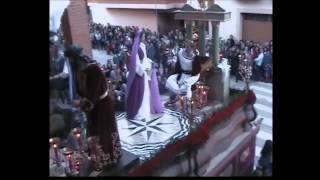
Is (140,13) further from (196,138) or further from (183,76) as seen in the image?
(196,138)

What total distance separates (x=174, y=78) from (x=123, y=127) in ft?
1.84

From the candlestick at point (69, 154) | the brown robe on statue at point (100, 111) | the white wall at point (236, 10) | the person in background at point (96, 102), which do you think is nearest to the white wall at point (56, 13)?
the person in background at point (96, 102)

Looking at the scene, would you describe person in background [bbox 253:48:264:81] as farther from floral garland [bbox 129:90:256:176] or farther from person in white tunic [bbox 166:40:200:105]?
person in white tunic [bbox 166:40:200:105]

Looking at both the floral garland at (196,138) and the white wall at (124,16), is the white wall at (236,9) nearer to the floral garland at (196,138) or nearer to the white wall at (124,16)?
the white wall at (124,16)

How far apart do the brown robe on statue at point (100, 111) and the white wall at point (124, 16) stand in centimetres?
40

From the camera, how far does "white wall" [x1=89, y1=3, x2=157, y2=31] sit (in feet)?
10.9

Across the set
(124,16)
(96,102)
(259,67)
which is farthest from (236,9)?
(96,102)

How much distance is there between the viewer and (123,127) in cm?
342

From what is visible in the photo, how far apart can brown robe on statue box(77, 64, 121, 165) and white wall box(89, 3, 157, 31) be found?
0.40 metres

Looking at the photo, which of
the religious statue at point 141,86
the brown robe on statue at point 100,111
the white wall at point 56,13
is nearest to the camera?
the white wall at point 56,13

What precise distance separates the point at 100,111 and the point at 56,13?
0.79m

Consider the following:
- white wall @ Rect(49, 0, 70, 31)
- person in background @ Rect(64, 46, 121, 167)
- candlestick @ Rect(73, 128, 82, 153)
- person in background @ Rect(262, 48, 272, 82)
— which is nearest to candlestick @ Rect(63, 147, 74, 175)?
candlestick @ Rect(73, 128, 82, 153)

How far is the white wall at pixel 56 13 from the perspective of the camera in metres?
3.14
